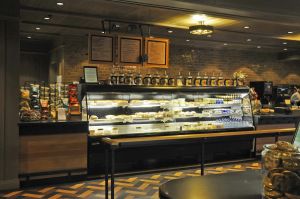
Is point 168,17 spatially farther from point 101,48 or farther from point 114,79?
point 114,79

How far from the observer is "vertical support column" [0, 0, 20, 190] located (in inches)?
182

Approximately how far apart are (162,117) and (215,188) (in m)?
4.20

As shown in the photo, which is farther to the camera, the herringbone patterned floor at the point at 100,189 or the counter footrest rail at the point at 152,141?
the herringbone patterned floor at the point at 100,189

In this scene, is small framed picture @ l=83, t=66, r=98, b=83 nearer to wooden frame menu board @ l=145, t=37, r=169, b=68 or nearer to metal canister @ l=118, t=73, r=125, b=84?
metal canister @ l=118, t=73, r=125, b=84

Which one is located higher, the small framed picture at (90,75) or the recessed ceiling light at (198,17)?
the recessed ceiling light at (198,17)

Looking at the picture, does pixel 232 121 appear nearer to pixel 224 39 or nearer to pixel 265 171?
pixel 224 39

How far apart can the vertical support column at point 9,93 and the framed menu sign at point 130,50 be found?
1.72 m

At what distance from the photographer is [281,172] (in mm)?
1377

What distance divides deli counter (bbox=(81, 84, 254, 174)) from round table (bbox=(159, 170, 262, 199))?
341cm

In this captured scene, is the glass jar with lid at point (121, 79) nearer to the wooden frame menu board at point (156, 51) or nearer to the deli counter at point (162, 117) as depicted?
the deli counter at point (162, 117)

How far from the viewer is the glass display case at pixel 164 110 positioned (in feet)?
17.7

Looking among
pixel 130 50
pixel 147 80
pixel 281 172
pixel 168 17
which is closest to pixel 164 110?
pixel 147 80

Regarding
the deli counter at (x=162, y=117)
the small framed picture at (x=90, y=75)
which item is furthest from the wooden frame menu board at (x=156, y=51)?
the small framed picture at (x=90, y=75)

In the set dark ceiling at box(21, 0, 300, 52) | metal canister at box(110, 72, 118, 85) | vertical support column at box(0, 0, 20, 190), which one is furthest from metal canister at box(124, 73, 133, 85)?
vertical support column at box(0, 0, 20, 190)
